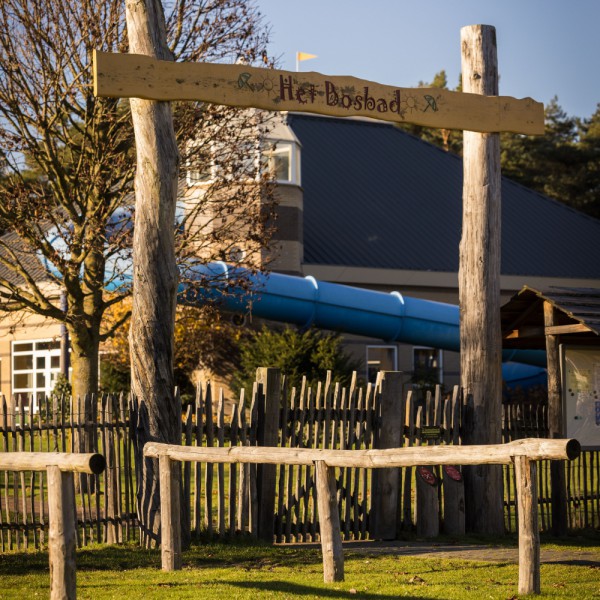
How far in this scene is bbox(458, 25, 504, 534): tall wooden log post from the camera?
13.3 meters

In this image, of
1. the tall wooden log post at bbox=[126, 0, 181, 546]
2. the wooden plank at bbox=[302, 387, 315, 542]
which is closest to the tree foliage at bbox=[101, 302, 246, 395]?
the wooden plank at bbox=[302, 387, 315, 542]

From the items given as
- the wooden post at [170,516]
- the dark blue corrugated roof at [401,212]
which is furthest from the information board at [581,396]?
the dark blue corrugated roof at [401,212]

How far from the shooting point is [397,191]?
119 ft

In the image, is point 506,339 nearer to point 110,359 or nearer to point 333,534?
point 333,534

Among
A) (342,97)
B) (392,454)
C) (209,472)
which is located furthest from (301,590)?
(342,97)

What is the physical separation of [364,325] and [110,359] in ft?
21.3

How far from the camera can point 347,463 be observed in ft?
29.7

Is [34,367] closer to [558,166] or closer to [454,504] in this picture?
[454,504]

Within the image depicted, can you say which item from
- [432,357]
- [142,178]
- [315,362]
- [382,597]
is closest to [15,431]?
[142,178]

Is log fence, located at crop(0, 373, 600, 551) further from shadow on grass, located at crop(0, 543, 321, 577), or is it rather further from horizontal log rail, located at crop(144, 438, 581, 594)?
horizontal log rail, located at crop(144, 438, 581, 594)

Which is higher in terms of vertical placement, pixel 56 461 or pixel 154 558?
pixel 56 461

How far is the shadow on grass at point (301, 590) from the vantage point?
8531 mm

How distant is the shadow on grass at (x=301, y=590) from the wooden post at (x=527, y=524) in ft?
2.65

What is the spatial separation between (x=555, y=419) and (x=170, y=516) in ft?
18.6
